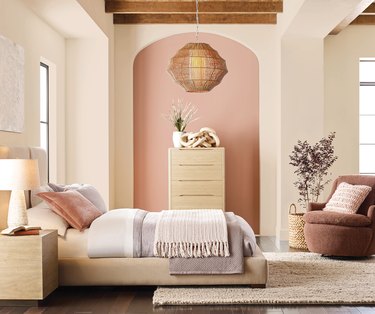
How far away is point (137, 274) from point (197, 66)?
1.88 meters

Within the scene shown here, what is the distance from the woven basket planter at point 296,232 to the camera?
6680mm

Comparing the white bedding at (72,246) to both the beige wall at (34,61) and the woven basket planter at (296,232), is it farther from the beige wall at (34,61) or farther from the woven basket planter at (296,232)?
the woven basket planter at (296,232)

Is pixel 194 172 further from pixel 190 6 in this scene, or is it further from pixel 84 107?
pixel 190 6

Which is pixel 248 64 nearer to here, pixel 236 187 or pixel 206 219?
pixel 236 187

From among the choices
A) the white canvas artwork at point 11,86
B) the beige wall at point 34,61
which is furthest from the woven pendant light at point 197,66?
the beige wall at point 34,61

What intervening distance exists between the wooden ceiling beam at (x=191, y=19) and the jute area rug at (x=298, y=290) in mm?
3367

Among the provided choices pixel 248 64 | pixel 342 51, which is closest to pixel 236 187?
pixel 248 64

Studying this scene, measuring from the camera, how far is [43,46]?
6629mm

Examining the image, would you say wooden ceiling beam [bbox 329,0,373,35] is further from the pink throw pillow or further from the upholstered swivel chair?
the pink throw pillow

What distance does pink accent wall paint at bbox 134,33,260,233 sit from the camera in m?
8.04

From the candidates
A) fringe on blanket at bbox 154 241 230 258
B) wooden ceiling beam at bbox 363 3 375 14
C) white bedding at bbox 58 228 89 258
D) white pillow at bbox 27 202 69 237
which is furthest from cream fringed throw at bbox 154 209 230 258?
wooden ceiling beam at bbox 363 3 375 14

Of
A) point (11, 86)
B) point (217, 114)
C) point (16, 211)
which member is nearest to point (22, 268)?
point (16, 211)

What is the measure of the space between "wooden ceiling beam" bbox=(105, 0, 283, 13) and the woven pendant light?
1.87m

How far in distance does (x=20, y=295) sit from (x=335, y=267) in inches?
105
